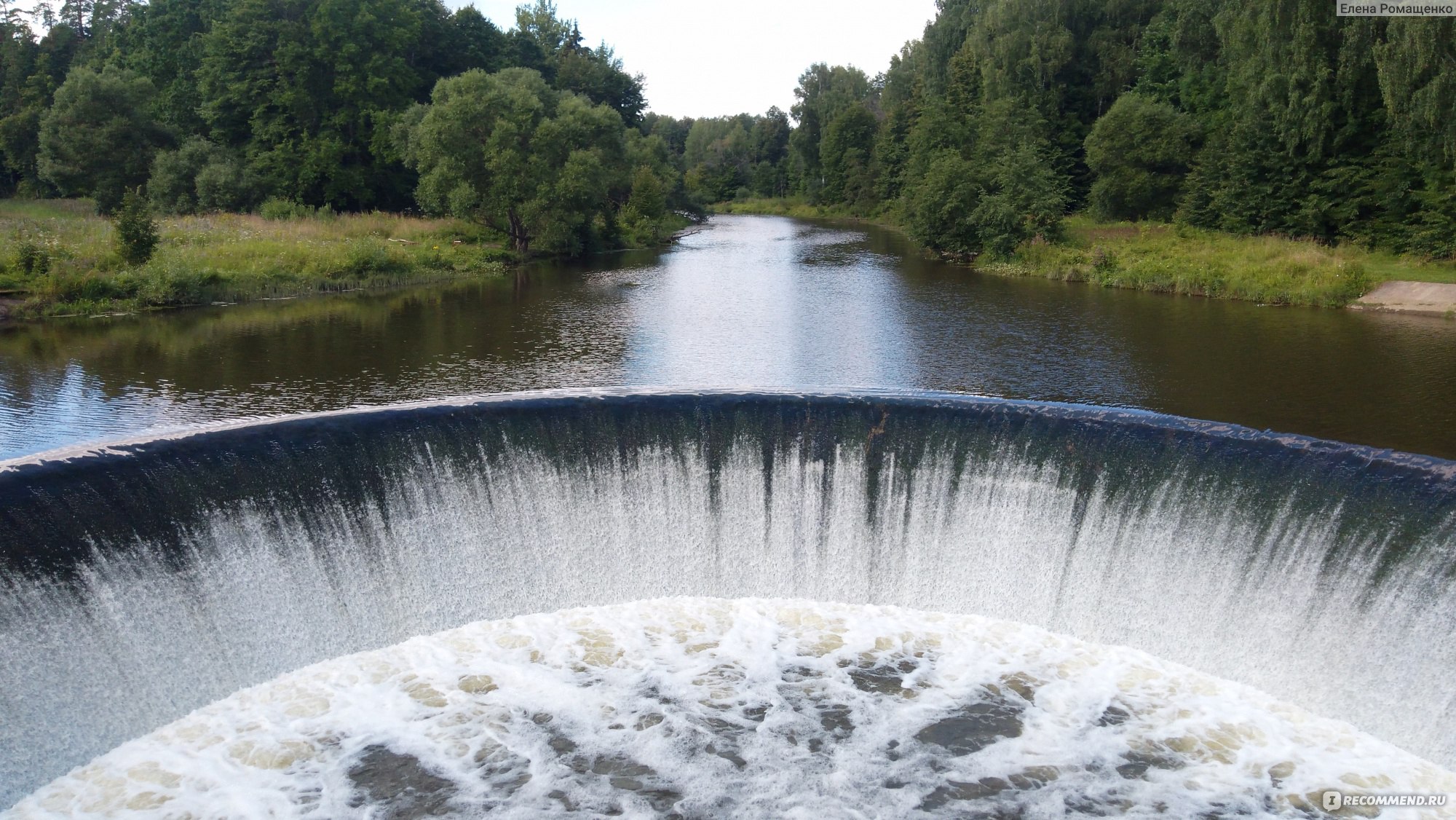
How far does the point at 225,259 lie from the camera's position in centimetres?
2292

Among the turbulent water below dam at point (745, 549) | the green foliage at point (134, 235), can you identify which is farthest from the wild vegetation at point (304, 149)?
the turbulent water below dam at point (745, 549)

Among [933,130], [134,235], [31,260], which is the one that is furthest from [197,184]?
[933,130]

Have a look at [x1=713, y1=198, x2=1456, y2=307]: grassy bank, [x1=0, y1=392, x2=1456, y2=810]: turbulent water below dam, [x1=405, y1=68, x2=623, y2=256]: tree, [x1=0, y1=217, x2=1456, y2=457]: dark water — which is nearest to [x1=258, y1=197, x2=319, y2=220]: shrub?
[x1=405, y1=68, x2=623, y2=256]: tree

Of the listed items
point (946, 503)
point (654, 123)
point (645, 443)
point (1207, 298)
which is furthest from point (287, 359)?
point (654, 123)

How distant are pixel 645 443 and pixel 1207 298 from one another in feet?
61.1

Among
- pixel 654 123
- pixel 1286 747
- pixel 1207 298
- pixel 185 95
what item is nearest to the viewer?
pixel 1286 747

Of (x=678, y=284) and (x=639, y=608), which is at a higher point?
(x=678, y=284)

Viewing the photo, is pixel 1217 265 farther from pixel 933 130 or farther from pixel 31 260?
pixel 31 260

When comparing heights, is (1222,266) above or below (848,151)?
below

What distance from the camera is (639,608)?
9305 millimetres

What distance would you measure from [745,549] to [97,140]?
3782 cm

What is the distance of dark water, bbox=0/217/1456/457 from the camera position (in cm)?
1273

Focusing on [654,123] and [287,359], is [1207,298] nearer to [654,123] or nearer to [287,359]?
[287,359]

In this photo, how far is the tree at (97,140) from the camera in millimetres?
36812
